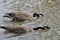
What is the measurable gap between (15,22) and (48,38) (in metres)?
0.51

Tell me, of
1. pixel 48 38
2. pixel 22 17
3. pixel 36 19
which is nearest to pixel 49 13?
pixel 36 19

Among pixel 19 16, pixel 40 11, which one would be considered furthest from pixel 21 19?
pixel 40 11

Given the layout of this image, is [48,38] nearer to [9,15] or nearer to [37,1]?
[9,15]

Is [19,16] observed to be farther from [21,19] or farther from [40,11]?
[40,11]

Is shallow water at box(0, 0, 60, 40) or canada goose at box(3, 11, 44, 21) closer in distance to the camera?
shallow water at box(0, 0, 60, 40)

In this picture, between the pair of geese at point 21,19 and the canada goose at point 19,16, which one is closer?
the pair of geese at point 21,19

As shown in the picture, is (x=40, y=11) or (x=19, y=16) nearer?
(x=19, y=16)

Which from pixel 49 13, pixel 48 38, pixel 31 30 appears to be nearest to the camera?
pixel 48 38

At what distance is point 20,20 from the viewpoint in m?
2.32

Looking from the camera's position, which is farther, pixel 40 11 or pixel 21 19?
pixel 40 11

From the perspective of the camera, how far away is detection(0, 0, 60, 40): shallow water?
6.54 feet

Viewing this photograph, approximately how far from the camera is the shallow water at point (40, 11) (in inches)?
78.5

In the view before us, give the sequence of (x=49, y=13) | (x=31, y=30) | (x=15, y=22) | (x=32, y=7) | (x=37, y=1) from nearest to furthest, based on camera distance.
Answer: (x=31, y=30) < (x=15, y=22) < (x=49, y=13) < (x=32, y=7) < (x=37, y=1)

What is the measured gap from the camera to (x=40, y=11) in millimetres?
2549
